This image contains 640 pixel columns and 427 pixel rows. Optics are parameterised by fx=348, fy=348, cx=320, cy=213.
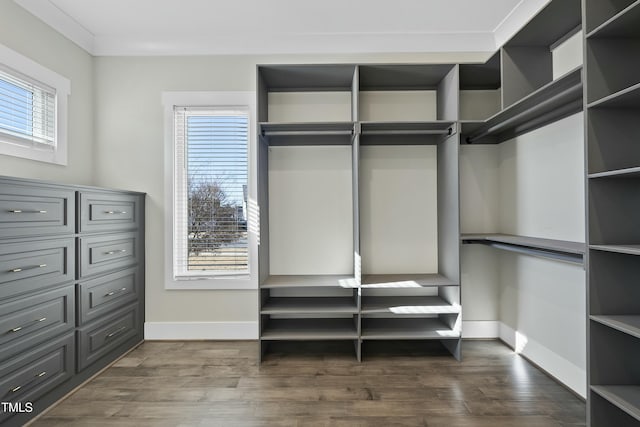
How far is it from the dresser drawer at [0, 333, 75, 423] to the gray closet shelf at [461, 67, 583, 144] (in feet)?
10.7

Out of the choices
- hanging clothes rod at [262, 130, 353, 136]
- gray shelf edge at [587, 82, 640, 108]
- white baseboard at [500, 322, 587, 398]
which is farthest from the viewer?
hanging clothes rod at [262, 130, 353, 136]

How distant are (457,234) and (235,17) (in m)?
2.53

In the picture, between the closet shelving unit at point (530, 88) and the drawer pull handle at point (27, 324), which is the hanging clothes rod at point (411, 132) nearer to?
the closet shelving unit at point (530, 88)

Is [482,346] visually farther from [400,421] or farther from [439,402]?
[400,421]

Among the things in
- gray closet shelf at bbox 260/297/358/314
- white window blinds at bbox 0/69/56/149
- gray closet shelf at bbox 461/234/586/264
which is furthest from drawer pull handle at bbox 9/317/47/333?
gray closet shelf at bbox 461/234/586/264

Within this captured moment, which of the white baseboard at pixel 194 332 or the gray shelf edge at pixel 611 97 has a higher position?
the gray shelf edge at pixel 611 97

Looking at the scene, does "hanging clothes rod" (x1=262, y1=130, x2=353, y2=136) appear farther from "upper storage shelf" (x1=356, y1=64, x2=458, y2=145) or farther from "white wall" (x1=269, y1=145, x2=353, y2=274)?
"white wall" (x1=269, y1=145, x2=353, y2=274)

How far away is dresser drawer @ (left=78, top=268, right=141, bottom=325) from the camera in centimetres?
246

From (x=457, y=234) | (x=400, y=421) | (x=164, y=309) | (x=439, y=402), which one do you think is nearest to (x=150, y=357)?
(x=164, y=309)

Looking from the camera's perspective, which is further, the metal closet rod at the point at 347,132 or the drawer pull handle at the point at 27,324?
the metal closet rod at the point at 347,132

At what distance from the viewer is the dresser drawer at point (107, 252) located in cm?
248

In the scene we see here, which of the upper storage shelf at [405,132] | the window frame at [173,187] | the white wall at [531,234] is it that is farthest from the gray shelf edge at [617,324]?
the window frame at [173,187]

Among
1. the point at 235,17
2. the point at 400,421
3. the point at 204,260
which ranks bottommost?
the point at 400,421

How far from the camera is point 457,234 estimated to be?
2.74m
